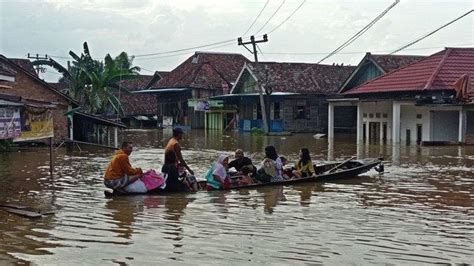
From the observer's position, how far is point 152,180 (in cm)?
1359

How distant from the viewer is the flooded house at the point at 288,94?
48.7 m

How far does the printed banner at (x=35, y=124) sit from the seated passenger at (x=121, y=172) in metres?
2.10

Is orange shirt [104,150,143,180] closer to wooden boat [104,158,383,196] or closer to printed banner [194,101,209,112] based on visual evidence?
wooden boat [104,158,383,196]

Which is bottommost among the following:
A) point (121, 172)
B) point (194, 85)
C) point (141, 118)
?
point (121, 172)

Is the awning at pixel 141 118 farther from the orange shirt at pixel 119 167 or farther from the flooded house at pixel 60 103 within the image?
the orange shirt at pixel 119 167

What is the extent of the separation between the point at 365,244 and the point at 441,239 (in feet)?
4.07

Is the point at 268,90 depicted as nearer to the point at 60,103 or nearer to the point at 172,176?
the point at 60,103

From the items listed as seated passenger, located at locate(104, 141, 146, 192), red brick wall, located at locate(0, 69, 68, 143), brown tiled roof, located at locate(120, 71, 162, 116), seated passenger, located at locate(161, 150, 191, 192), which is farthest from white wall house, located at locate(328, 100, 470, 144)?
brown tiled roof, located at locate(120, 71, 162, 116)

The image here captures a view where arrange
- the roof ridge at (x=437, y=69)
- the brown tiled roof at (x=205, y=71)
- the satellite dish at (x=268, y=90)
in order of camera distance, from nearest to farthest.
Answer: the roof ridge at (x=437, y=69), the satellite dish at (x=268, y=90), the brown tiled roof at (x=205, y=71)

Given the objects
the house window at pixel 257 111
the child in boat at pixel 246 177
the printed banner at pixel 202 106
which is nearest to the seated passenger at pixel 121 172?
the child in boat at pixel 246 177

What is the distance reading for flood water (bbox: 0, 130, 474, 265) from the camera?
805 centimetres

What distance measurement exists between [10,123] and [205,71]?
45.7 meters

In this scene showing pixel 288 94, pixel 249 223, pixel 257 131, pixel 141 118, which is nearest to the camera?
pixel 249 223

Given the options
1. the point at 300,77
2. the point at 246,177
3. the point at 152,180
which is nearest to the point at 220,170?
the point at 246,177
